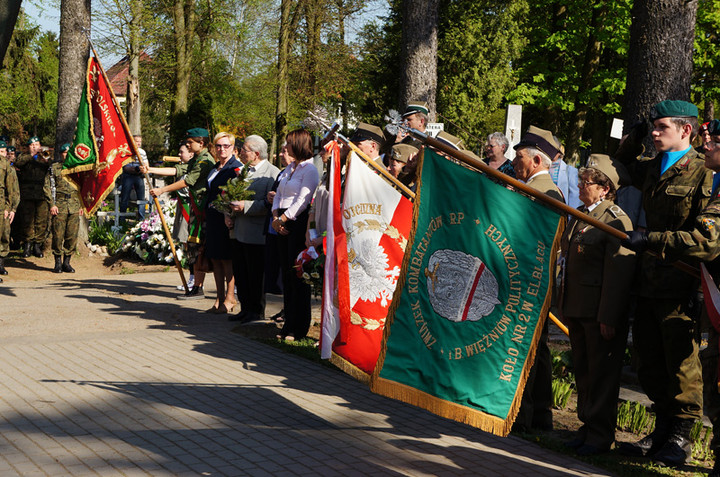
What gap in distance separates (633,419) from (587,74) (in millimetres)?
29556

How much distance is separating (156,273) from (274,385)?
8780mm

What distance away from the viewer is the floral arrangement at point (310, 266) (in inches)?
314

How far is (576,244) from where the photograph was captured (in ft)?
18.4

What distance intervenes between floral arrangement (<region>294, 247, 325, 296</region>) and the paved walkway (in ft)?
2.76

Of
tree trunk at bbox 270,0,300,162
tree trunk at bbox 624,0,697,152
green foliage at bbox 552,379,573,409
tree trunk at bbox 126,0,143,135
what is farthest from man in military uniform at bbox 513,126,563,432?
tree trunk at bbox 270,0,300,162

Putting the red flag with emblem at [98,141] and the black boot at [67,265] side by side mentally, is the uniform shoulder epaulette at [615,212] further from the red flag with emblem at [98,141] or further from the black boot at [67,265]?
the black boot at [67,265]

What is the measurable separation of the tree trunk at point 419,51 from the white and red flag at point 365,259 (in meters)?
6.59

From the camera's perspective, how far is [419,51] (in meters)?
12.7

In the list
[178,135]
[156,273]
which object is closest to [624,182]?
[156,273]

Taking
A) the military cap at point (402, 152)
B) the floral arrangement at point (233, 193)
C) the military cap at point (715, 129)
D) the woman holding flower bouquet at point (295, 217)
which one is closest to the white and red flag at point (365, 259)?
the military cap at point (402, 152)

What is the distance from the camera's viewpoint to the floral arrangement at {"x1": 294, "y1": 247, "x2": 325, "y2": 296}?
314 inches

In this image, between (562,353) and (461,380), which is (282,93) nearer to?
(562,353)

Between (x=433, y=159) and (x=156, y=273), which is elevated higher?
(x=433, y=159)

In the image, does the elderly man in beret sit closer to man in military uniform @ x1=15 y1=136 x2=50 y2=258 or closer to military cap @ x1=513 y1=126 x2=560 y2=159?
military cap @ x1=513 y1=126 x2=560 y2=159
